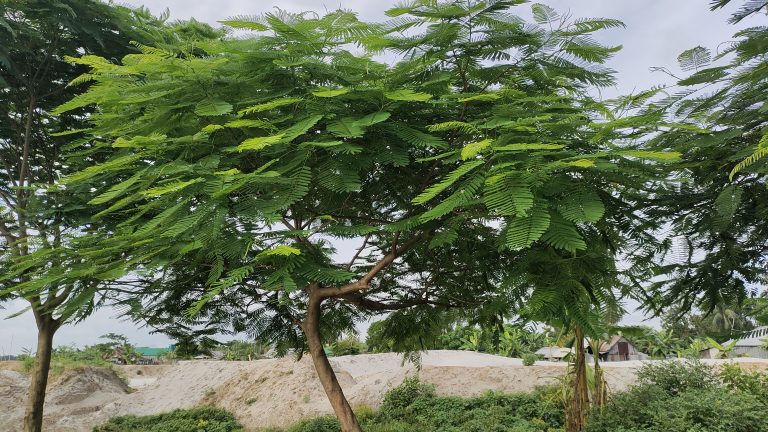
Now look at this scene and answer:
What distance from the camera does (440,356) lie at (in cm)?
1934

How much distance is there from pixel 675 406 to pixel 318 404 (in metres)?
8.76

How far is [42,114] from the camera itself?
38.2ft

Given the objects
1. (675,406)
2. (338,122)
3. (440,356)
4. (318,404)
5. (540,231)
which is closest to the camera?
(540,231)

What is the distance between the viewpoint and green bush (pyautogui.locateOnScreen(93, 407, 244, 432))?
12992 mm

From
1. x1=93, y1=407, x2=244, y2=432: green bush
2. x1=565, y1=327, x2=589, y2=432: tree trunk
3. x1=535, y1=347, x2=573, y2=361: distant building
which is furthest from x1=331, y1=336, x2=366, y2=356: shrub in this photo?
x1=565, y1=327, x2=589, y2=432: tree trunk

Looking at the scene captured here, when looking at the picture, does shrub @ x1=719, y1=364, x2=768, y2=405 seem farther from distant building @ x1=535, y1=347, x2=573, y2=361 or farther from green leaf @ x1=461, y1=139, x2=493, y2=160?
distant building @ x1=535, y1=347, x2=573, y2=361

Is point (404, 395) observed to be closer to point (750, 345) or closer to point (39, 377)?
point (39, 377)

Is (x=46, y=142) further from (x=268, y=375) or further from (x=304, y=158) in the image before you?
(x=304, y=158)

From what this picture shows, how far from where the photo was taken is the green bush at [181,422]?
1299 cm

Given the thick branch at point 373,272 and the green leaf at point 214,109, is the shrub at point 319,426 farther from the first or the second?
the green leaf at point 214,109

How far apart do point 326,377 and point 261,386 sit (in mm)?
7929

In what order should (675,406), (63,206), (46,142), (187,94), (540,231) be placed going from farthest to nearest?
(46,142) → (63,206) → (675,406) → (187,94) → (540,231)

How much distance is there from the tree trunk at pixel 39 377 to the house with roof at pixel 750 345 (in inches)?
423

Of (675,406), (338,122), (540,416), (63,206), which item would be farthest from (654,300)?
(63,206)
